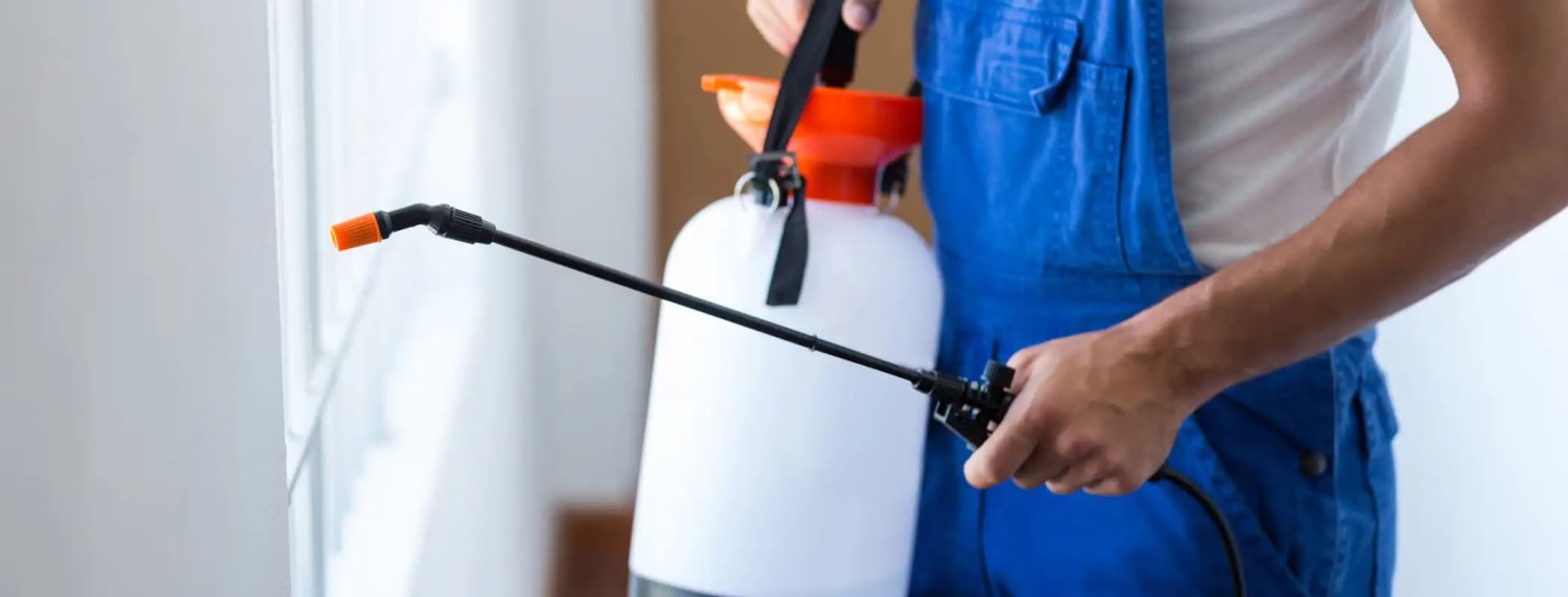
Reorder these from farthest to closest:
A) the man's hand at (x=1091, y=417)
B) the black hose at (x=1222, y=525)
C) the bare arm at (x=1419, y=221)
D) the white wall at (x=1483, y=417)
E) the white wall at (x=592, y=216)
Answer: the white wall at (x=592, y=216)
the white wall at (x=1483, y=417)
the black hose at (x=1222, y=525)
the man's hand at (x=1091, y=417)
the bare arm at (x=1419, y=221)

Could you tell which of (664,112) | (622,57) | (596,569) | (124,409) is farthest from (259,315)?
(596,569)

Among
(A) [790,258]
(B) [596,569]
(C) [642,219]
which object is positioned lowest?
(B) [596,569]

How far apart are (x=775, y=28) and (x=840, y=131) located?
217 mm

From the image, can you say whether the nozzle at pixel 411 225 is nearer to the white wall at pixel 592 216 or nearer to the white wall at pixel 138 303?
the white wall at pixel 138 303

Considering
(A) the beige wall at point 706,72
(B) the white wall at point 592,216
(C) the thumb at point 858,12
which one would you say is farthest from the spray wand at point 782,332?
(A) the beige wall at point 706,72

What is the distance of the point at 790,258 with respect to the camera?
1.02 metres

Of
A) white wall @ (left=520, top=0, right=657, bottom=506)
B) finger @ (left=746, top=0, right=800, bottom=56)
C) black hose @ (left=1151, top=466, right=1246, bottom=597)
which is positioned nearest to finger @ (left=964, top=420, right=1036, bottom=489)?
black hose @ (left=1151, top=466, right=1246, bottom=597)

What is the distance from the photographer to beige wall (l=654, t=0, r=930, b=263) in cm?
254

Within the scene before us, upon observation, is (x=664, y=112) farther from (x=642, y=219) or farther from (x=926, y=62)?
(x=926, y=62)

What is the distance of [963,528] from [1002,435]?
29 cm

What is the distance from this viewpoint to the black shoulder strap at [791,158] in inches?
40.4

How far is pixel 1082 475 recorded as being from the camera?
2.74 feet

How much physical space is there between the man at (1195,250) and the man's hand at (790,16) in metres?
0.08

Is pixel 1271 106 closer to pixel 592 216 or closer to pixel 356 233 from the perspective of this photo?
pixel 356 233
